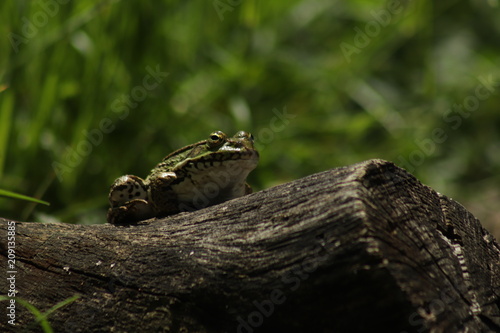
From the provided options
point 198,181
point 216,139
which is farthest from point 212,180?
point 216,139

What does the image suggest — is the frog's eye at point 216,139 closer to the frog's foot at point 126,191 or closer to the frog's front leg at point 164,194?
the frog's front leg at point 164,194

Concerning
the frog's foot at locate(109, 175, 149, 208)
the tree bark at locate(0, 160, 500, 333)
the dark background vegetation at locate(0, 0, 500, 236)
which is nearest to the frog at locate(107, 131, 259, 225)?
the frog's foot at locate(109, 175, 149, 208)

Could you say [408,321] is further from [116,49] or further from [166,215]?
[116,49]

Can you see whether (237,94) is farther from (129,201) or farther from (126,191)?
(129,201)

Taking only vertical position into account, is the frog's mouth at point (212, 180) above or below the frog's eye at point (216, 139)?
below

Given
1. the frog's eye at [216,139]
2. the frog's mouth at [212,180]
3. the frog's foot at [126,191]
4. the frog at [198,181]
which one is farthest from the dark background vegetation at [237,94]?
the frog's eye at [216,139]

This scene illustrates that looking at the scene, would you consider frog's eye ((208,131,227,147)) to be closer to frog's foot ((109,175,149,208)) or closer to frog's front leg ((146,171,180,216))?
frog's front leg ((146,171,180,216))

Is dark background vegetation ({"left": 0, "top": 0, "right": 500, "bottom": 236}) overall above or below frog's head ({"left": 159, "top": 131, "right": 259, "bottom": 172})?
above

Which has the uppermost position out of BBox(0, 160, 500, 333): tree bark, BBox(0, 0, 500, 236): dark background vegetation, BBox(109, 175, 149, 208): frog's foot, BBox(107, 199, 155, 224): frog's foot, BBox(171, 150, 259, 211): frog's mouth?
BBox(0, 0, 500, 236): dark background vegetation
